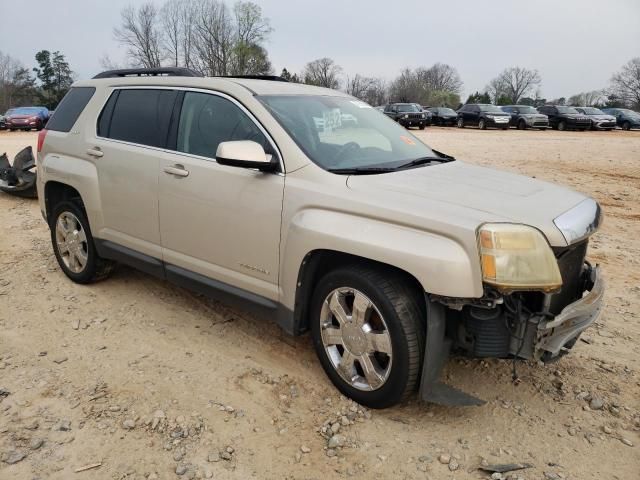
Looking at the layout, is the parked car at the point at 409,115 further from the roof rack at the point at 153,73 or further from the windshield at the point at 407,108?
the roof rack at the point at 153,73

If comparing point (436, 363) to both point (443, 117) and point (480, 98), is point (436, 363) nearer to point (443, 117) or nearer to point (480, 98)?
point (443, 117)

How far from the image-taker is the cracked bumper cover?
8.66 feet

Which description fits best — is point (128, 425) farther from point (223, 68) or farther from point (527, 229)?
point (223, 68)

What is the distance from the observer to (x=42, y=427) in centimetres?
281

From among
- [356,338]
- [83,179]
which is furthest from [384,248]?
[83,179]

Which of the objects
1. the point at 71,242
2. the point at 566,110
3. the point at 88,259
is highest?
the point at 566,110

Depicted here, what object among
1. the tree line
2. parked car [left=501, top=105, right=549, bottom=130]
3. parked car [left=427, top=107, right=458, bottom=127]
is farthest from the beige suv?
the tree line

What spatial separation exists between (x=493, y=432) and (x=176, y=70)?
352 cm

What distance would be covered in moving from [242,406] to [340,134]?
72.0 inches

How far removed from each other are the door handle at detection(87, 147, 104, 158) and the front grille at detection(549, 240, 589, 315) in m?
3.48

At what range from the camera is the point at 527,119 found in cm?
2969

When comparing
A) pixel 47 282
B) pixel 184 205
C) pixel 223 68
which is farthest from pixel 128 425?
pixel 223 68

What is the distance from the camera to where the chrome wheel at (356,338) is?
2830mm

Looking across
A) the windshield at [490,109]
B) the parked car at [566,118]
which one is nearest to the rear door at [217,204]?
the windshield at [490,109]
